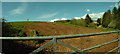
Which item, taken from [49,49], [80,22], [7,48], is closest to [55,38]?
[7,48]

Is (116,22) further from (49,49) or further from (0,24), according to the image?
(0,24)

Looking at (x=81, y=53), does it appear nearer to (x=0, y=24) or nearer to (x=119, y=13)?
(x=0, y=24)

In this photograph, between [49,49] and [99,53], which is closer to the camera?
[99,53]

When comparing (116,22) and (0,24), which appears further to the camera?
(116,22)

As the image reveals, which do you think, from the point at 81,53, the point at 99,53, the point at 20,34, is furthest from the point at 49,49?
the point at 81,53

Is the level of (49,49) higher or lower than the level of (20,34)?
lower

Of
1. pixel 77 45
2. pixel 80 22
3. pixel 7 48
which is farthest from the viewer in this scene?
pixel 80 22

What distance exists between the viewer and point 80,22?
33.7 meters

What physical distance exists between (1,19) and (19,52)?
255cm

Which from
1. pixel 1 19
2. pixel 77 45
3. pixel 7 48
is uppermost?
pixel 1 19

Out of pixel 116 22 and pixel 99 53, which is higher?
pixel 116 22

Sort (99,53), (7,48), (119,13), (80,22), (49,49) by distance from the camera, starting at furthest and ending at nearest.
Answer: (80,22)
(119,13)
(49,49)
(99,53)
(7,48)

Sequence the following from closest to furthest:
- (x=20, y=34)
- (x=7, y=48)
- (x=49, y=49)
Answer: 1. (x=7, y=48)
2. (x=49, y=49)
3. (x=20, y=34)

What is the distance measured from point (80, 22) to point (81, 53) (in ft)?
107
